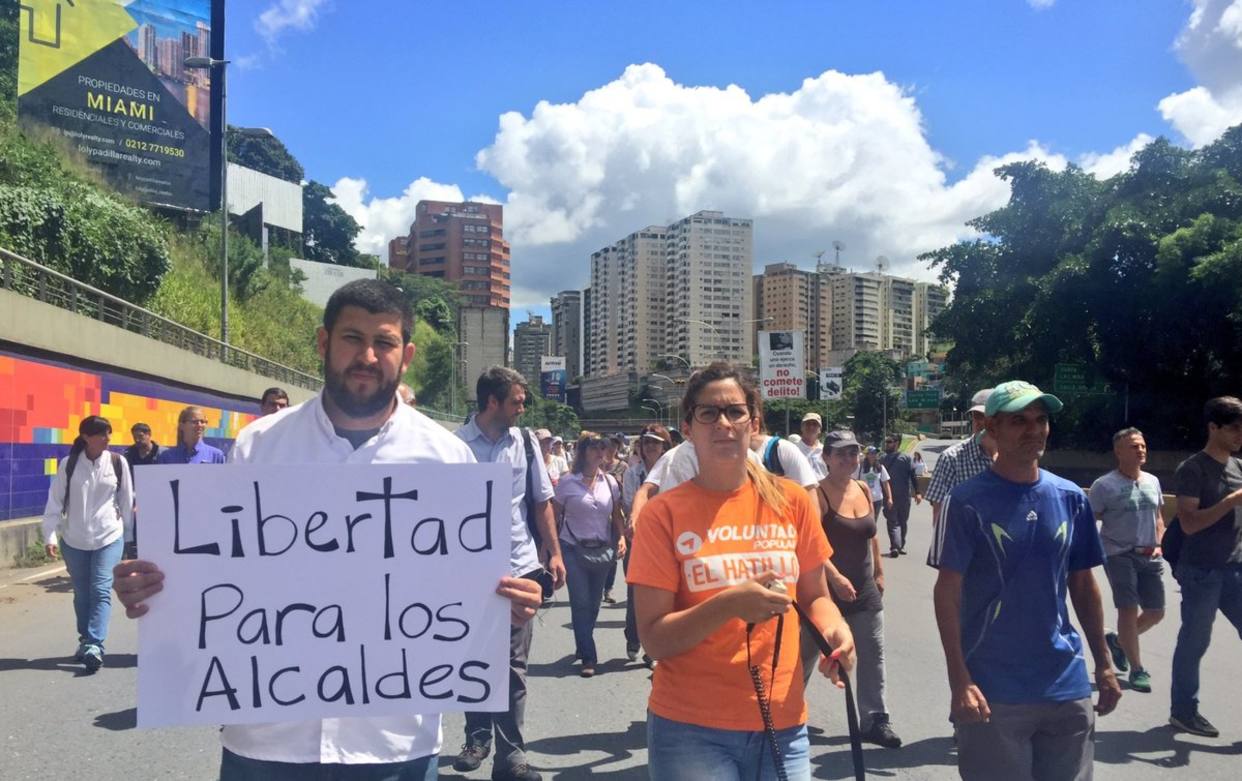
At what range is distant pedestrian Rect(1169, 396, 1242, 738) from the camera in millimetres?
5535

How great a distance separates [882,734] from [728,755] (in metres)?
3.31

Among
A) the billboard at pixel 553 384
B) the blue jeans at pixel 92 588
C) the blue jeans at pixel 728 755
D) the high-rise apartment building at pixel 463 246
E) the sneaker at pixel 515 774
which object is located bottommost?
the sneaker at pixel 515 774

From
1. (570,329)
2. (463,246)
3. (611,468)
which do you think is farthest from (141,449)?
(570,329)

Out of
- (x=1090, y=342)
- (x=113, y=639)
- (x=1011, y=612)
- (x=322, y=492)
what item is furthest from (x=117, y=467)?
(x=1090, y=342)

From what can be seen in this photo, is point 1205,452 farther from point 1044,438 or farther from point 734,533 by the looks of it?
point 734,533

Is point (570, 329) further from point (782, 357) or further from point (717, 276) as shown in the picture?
point (782, 357)

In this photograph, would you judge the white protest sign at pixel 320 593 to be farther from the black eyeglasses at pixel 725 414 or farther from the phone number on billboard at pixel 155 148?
the phone number on billboard at pixel 155 148

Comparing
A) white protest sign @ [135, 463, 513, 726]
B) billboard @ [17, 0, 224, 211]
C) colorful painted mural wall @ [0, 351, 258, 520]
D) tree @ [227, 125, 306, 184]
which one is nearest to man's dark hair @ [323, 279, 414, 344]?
white protest sign @ [135, 463, 513, 726]

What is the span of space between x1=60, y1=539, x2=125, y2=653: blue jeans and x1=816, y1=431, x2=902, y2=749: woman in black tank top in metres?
5.27

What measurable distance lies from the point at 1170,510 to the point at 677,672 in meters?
24.0

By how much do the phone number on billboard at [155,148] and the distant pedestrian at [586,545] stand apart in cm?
3156

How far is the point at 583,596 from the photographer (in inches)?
310

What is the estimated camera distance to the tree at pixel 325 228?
86625 mm

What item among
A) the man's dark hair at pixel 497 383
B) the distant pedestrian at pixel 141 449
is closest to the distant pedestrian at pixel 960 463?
the man's dark hair at pixel 497 383
